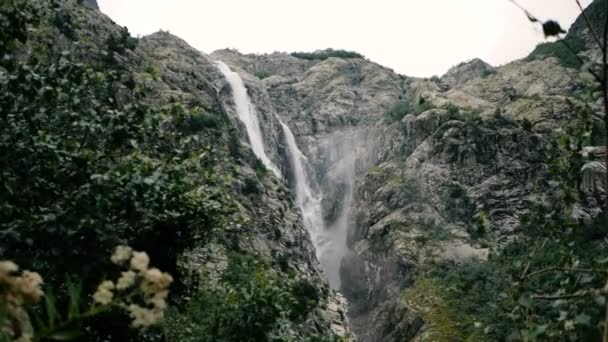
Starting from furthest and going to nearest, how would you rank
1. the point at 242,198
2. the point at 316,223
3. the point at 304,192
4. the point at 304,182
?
the point at 304,182 < the point at 304,192 < the point at 316,223 < the point at 242,198

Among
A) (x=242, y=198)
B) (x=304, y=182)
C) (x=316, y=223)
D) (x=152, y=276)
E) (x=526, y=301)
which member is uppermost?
(x=304, y=182)

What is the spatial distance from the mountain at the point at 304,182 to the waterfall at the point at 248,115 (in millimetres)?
319

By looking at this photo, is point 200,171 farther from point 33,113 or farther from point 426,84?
point 426,84

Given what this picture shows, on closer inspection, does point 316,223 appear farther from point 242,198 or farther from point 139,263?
point 139,263

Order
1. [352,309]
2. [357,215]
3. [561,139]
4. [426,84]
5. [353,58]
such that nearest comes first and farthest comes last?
[561,139], [352,309], [357,215], [426,84], [353,58]

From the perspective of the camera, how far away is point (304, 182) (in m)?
66.0

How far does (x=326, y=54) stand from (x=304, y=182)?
1952 inches

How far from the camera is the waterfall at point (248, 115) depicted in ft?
189

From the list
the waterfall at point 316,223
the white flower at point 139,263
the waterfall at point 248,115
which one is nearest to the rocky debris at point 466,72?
the waterfall at point 316,223

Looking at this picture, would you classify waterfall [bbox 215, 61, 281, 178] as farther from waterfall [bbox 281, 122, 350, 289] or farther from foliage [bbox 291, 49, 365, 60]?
foliage [bbox 291, 49, 365, 60]

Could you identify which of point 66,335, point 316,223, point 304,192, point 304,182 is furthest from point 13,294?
point 304,182

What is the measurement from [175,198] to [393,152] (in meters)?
52.6

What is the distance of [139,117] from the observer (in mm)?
7914

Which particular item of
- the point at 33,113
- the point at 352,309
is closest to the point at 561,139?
the point at 33,113
